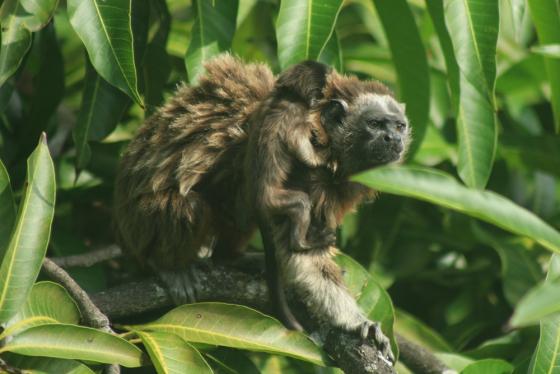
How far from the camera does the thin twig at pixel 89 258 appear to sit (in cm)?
487

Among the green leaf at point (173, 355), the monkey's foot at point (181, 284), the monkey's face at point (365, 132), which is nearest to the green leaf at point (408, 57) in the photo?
the monkey's face at point (365, 132)

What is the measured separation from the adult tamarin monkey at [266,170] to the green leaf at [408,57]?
0.21 meters

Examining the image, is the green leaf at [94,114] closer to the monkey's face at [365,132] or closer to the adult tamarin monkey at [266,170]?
the adult tamarin monkey at [266,170]

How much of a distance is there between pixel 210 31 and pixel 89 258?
4.64 ft

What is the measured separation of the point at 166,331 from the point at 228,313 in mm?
277

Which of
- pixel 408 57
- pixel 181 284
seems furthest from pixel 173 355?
pixel 408 57

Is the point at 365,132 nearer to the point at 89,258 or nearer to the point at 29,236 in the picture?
the point at 89,258

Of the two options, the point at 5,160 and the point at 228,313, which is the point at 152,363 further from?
the point at 5,160

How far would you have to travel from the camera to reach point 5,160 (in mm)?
5238

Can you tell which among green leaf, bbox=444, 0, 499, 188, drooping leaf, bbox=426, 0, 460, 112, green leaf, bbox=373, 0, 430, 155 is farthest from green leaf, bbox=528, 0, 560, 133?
green leaf, bbox=373, 0, 430, 155

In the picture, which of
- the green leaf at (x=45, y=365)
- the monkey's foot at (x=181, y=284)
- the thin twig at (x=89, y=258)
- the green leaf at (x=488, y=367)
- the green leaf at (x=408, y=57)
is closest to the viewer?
the green leaf at (x=45, y=365)

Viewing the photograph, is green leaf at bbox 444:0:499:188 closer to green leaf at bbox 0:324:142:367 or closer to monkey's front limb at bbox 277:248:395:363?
monkey's front limb at bbox 277:248:395:363

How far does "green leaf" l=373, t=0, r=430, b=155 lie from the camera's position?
15.5 ft

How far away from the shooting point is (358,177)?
247 cm
